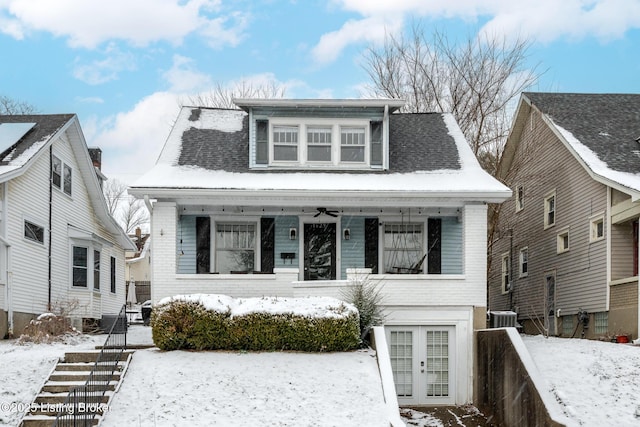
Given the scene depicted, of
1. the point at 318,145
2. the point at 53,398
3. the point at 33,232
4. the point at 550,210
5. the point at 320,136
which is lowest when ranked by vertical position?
the point at 53,398

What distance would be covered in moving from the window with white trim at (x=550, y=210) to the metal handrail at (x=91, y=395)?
1411 centimetres

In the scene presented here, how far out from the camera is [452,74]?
89.9 feet

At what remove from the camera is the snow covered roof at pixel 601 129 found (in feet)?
63.0

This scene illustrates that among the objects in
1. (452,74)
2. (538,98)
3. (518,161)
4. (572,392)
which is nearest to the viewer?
(572,392)

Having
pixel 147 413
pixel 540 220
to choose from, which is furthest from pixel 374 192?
pixel 540 220

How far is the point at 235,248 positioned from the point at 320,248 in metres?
2.06

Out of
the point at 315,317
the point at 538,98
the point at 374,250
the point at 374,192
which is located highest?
the point at 538,98

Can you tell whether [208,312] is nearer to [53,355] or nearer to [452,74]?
[53,355]

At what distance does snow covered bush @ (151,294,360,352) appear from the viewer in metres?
14.4

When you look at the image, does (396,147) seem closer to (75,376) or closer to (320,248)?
(320,248)

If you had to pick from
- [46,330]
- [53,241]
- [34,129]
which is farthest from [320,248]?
[34,129]

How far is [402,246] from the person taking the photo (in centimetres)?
1811

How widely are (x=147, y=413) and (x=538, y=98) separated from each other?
1696 cm

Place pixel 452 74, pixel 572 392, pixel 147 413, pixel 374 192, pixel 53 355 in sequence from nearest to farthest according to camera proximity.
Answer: pixel 147 413
pixel 572 392
pixel 53 355
pixel 374 192
pixel 452 74
